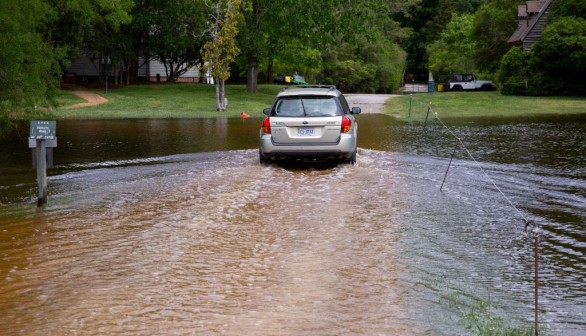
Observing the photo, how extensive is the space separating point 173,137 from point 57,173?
8.80 metres

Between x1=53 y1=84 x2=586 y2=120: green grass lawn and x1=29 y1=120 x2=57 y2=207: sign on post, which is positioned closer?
x1=29 y1=120 x2=57 y2=207: sign on post

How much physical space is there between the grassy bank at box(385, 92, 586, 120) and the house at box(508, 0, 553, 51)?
8.50 metres

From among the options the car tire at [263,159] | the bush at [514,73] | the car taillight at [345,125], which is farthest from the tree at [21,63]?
the bush at [514,73]

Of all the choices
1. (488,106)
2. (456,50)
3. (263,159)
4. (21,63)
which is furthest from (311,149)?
(456,50)

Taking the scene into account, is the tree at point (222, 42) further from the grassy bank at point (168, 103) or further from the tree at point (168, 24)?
the tree at point (168, 24)

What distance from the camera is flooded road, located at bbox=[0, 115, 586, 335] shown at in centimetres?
731

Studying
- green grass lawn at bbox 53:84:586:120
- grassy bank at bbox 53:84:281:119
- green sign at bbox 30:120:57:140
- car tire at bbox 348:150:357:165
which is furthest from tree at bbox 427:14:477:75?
green sign at bbox 30:120:57:140

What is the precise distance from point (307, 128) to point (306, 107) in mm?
514

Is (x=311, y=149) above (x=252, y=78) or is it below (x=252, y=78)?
below

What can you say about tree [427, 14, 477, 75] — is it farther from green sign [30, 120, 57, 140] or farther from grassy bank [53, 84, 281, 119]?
green sign [30, 120, 57, 140]

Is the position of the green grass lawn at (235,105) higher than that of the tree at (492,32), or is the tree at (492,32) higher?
the tree at (492,32)

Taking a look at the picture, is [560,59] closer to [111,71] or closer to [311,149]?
[111,71]

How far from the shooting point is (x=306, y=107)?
16.7 meters

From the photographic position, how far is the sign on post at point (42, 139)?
12.3 meters
